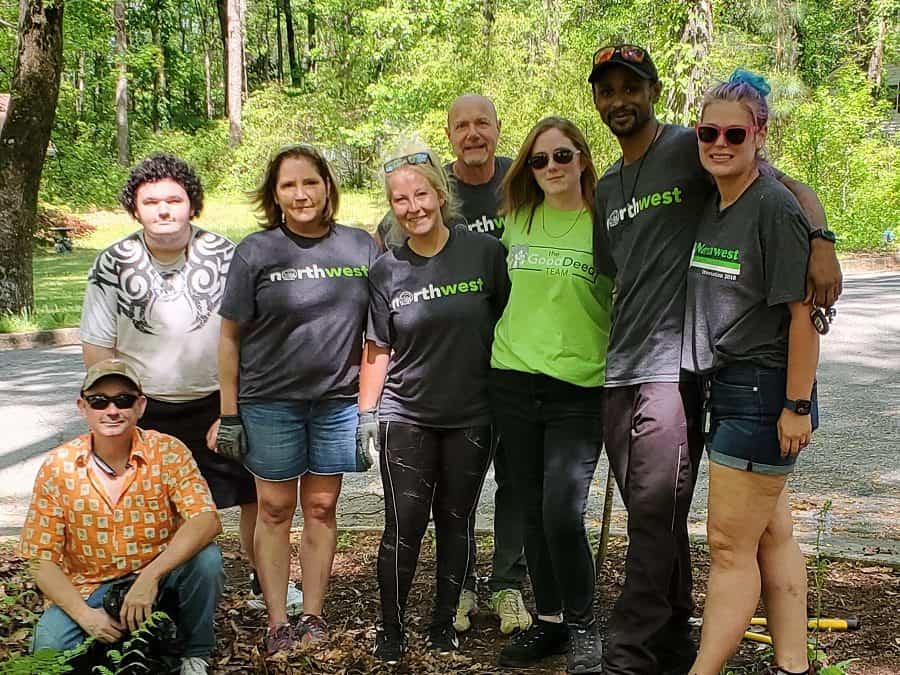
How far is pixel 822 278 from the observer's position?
2.90m

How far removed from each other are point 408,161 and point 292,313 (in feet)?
2.46

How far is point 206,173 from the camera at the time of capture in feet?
120

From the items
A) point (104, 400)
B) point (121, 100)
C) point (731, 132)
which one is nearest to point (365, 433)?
point (104, 400)

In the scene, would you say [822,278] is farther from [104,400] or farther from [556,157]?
[104,400]

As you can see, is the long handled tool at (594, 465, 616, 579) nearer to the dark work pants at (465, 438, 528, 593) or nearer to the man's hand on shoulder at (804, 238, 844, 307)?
the dark work pants at (465, 438, 528, 593)

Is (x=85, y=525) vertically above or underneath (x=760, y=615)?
above

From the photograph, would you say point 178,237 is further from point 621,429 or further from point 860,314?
point 860,314

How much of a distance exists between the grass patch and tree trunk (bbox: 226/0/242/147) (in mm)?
3817

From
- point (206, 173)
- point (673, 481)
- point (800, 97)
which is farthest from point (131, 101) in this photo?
point (673, 481)

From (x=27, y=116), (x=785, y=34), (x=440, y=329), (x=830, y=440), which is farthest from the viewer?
(x=785, y=34)

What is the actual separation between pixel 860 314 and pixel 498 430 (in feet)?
34.1

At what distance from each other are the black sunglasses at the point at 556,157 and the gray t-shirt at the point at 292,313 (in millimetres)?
833

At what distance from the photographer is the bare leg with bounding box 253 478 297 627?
3.97 meters

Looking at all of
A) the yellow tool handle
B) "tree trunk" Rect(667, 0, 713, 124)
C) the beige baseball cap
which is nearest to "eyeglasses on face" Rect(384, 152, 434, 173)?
the beige baseball cap
